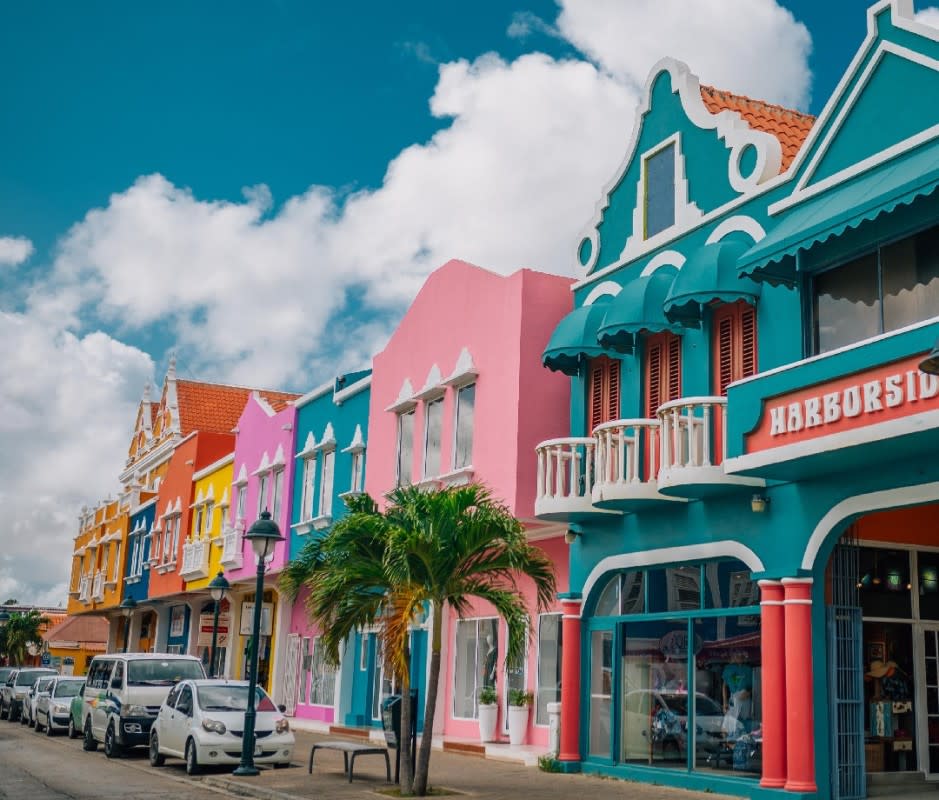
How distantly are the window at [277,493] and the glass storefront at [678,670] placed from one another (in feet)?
50.4

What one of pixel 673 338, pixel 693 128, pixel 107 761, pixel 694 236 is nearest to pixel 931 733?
pixel 673 338

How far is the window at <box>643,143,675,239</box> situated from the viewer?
17.6 meters

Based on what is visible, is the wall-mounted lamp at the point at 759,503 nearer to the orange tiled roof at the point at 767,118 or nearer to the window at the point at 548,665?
the orange tiled roof at the point at 767,118

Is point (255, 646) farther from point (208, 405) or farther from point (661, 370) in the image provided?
point (208, 405)

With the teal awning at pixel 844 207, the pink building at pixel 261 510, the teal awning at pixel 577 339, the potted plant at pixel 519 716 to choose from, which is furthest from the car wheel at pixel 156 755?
the teal awning at pixel 844 207

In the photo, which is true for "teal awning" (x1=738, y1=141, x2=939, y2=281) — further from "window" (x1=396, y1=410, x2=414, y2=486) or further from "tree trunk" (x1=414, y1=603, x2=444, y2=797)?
"window" (x1=396, y1=410, x2=414, y2=486)

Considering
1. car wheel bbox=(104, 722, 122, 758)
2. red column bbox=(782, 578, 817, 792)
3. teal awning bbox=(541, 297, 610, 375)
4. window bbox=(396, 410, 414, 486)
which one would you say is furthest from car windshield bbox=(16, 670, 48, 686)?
red column bbox=(782, 578, 817, 792)

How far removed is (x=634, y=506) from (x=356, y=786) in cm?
551

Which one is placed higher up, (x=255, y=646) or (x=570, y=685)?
(x=255, y=646)

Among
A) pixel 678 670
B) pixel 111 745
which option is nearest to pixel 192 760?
pixel 111 745

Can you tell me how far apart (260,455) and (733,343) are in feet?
66.7

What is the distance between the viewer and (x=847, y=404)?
12117 mm

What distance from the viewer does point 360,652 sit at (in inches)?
1075

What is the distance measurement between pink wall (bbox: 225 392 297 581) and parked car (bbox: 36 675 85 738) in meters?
5.48
